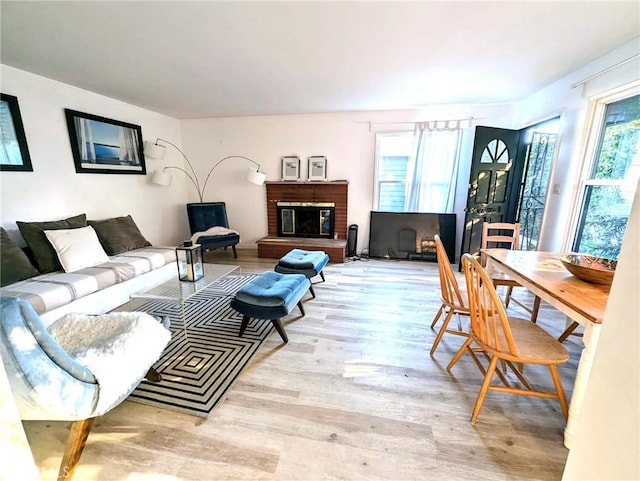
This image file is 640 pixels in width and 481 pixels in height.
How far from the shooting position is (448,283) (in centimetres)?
184

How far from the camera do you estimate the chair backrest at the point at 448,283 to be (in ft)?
5.85

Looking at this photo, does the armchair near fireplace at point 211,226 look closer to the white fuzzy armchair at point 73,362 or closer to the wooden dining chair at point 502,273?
the white fuzzy armchair at point 73,362

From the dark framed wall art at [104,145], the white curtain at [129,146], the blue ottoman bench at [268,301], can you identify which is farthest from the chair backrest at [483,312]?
the white curtain at [129,146]

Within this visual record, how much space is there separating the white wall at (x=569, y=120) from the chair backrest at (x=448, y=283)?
6.32ft

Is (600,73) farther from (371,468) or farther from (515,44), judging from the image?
(371,468)

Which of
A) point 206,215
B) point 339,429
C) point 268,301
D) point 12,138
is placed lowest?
point 339,429

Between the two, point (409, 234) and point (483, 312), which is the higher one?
point (483, 312)

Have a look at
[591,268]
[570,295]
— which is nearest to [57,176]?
[570,295]

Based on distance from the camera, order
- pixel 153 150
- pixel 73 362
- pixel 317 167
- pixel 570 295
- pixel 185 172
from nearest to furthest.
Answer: pixel 73 362 → pixel 570 295 → pixel 153 150 → pixel 317 167 → pixel 185 172

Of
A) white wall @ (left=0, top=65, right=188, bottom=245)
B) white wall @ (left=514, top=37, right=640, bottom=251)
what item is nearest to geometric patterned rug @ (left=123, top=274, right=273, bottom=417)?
white wall @ (left=0, top=65, right=188, bottom=245)

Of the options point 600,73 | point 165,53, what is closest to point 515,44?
point 600,73

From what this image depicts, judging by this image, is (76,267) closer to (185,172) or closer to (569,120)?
(185,172)

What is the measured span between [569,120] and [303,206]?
11.4 feet

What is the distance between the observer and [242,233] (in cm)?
496
